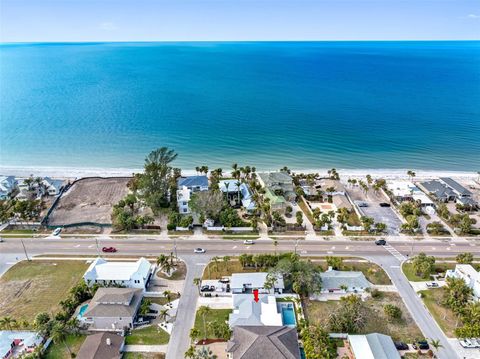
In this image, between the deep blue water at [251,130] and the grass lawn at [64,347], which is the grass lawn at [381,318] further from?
the deep blue water at [251,130]

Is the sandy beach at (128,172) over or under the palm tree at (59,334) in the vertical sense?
over

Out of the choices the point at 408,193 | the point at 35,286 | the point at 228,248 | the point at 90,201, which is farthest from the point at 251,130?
the point at 35,286

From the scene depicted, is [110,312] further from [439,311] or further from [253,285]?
[439,311]

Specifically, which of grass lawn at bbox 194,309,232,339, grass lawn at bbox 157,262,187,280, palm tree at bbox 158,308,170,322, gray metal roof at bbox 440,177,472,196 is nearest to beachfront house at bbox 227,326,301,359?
grass lawn at bbox 194,309,232,339

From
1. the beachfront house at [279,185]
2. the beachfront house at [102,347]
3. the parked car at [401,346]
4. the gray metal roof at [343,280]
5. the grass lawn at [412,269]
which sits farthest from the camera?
the beachfront house at [279,185]

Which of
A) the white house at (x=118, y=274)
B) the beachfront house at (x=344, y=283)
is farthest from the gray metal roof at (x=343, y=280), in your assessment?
the white house at (x=118, y=274)

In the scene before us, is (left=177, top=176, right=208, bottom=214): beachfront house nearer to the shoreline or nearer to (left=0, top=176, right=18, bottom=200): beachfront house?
the shoreline
